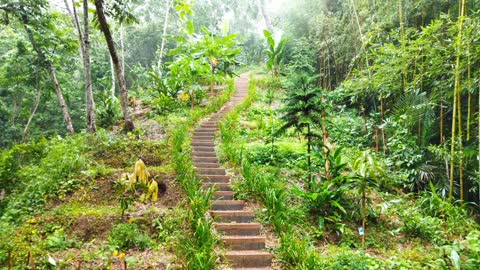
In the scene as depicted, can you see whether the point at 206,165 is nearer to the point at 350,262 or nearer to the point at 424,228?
the point at 350,262

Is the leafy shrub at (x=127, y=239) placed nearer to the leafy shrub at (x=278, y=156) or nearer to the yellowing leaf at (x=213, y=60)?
the leafy shrub at (x=278, y=156)

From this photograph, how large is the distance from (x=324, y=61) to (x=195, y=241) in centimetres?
1123

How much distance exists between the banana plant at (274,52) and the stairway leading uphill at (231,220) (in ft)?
27.3

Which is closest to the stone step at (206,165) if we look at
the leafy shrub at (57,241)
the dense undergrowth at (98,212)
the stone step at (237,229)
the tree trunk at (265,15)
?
the dense undergrowth at (98,212)

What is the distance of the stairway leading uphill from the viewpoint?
4094 millimetres

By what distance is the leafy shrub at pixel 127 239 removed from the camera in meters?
4.28

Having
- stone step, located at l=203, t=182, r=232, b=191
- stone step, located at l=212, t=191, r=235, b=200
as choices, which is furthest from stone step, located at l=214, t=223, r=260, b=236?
stone step, located at l=203, t=182, r=232, b=191

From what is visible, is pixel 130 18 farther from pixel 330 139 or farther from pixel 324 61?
pixel 324 61

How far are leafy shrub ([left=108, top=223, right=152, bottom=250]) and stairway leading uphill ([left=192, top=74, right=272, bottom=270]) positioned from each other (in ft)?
3.56

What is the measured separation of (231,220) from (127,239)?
1621 millimetres

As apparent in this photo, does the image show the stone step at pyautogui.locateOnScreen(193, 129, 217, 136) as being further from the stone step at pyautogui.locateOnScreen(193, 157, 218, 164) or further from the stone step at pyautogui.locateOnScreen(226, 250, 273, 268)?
the stone step at pyautogui.locateOnScreen(226, 250, 273, 268)

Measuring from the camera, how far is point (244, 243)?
14.3ft

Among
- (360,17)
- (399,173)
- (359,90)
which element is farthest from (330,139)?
(360,17)

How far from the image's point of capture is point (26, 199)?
497 cm
